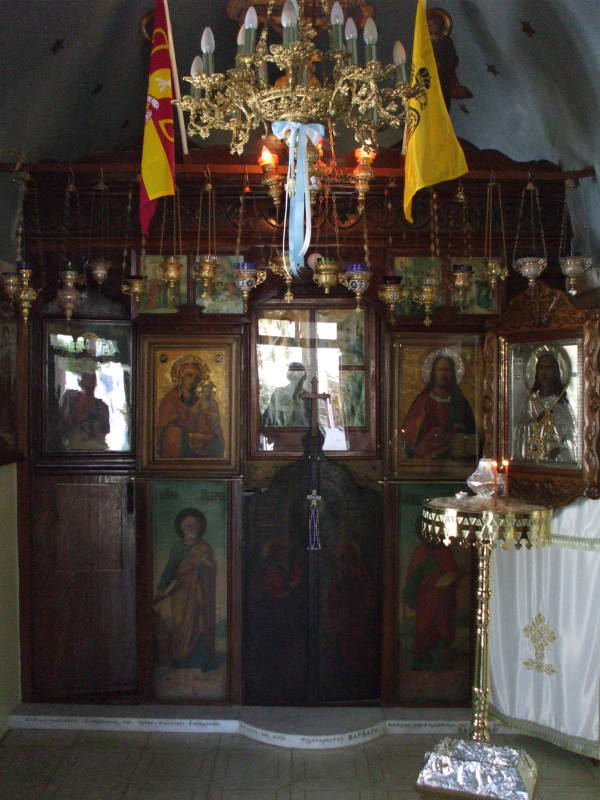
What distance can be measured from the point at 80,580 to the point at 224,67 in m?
3.30

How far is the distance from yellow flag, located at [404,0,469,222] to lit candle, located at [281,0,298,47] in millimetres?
1019

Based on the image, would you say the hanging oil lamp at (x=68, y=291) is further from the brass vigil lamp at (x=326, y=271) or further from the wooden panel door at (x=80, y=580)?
the brass vigil lamp at (x=326, y=271)

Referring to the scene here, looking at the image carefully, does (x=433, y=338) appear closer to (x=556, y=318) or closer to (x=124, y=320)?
(x=556, y=318)

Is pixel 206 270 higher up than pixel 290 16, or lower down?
lower down

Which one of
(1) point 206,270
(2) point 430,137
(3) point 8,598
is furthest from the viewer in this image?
(3) point 8,598

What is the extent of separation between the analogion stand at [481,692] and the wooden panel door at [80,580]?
7.18 feet

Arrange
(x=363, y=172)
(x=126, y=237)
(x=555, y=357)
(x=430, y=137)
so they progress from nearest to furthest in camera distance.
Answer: (x=363, y=172)
(x=430, y=137)
(x=555, y=357)
(x=126, y=237)

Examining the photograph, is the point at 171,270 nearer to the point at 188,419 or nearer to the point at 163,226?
the point at 163,226

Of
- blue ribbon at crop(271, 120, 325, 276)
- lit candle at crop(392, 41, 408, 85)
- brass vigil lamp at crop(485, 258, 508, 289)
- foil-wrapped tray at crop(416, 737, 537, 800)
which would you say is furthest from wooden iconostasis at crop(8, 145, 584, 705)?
lit candle at crop(392, 41, 408, 85)

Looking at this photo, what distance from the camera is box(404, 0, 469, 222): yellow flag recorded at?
3.86 m

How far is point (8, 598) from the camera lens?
5.08m

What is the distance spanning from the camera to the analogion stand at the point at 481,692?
10.7 ft

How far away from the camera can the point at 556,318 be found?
4527 mm

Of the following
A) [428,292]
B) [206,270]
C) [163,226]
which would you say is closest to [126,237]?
[163,226]
